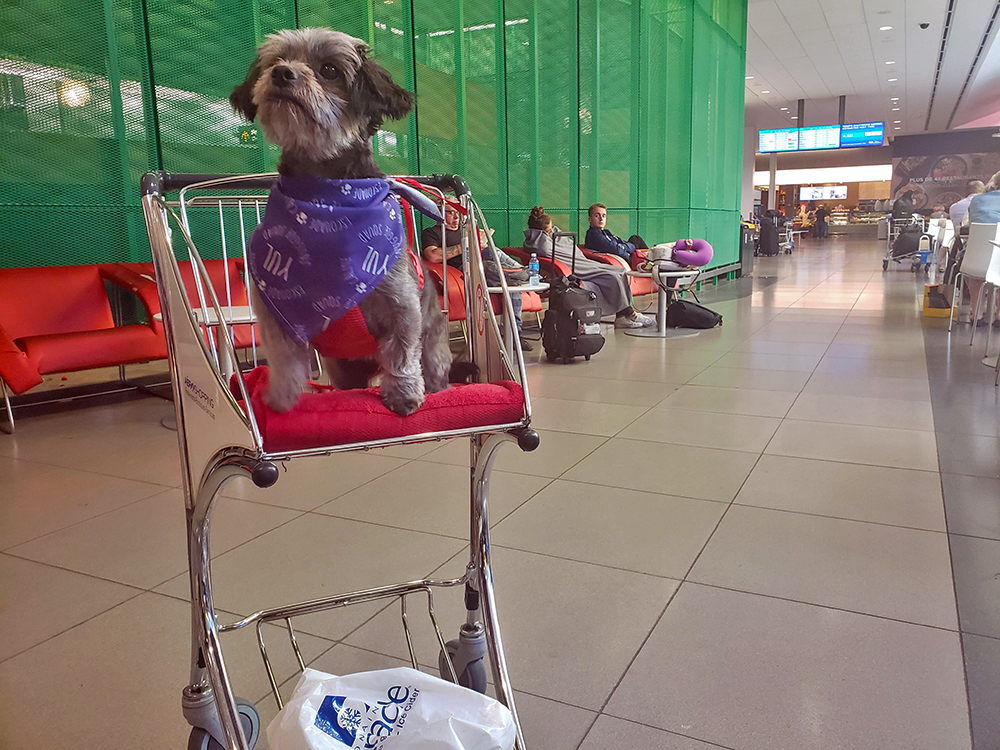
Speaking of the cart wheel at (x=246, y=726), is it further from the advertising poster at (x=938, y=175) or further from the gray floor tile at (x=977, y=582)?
the advertising poster at (x=938, y=175)

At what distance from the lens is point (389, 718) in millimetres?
1105

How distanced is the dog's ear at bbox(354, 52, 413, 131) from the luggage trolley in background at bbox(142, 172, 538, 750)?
6.1 inches

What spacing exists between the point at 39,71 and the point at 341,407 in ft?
15.8

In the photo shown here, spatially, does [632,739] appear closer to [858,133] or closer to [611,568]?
[611,568]

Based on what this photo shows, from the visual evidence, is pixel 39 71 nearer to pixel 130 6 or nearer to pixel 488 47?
pixel 130 6

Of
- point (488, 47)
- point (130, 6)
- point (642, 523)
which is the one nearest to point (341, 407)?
point (642, 523)

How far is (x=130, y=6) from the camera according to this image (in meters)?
4.98

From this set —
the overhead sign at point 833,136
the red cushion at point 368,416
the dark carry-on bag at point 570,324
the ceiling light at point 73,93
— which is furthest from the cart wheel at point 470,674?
the overhead sign at point 833,136

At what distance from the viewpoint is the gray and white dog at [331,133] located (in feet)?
3.89

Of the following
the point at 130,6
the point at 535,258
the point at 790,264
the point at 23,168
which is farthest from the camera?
the point at 790,264

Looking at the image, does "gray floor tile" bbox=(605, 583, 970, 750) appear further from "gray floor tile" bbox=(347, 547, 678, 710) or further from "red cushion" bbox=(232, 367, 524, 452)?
"red cushion" bbox=(232, 367, 524, 452)

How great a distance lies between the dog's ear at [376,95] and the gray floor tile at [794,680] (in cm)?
129

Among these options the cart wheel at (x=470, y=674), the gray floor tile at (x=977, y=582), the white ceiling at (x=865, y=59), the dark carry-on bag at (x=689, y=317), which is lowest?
the gray floor tile at (x=977, y=582)

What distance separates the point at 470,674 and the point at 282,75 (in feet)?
4.01
